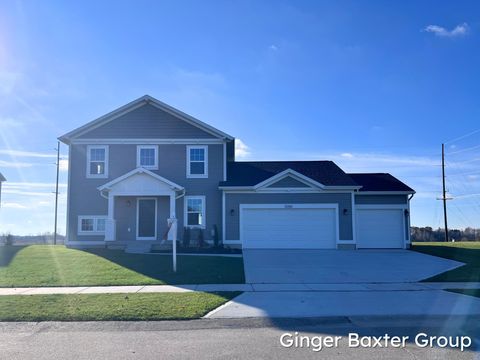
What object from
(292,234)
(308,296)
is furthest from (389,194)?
(308,296)

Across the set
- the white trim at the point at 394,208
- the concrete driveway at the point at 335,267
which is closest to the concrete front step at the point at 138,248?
the concrete driveway at the point at 335,267

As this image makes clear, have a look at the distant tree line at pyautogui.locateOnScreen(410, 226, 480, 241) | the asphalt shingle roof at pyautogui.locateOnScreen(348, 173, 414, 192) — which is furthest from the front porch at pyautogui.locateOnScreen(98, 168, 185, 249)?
the distant tree line at pyautogui.locateOnScreen(410, 226, 480, 241)

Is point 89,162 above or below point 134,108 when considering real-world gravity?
below

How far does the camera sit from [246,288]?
10.6 meters

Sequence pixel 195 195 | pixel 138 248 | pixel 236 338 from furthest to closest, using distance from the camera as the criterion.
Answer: pixel 195 195 → pixel 138 248 → pixel 236 338

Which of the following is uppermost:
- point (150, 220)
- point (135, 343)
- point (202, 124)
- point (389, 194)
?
point (202, 124)

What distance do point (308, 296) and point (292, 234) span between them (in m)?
11.2

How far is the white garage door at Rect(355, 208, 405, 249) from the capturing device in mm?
22219

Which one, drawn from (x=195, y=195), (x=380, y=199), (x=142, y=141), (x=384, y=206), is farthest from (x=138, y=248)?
(x=384, y=206)

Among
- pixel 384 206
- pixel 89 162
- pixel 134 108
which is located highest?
pixel 134 108

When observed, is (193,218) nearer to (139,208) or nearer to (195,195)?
(195,195)

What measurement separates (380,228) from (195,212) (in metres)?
10.1

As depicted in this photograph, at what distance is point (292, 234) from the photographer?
20703 mm

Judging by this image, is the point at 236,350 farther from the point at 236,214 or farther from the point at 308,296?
the point at 236,214
